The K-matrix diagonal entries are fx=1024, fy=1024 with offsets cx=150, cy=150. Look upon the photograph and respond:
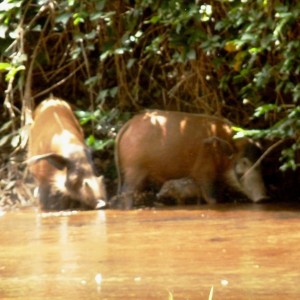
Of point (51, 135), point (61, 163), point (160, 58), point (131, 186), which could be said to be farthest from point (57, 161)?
point (160, 58)

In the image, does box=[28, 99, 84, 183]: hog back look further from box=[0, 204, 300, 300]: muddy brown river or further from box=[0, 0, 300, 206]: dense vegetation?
box=[0, 204, 300, 300]: muddy brown river

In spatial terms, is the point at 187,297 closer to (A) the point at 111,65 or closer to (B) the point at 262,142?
(B) the point at 262,142

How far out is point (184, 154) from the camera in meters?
6.21

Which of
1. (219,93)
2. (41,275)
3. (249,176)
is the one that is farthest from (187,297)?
(219,93)

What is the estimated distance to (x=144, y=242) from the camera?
405cm

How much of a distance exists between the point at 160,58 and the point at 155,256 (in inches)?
132

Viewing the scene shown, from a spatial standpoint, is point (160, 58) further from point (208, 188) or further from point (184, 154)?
point (208, 188)

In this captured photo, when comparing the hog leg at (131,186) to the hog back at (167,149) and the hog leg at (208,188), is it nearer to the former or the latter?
the hog back at (167,149)

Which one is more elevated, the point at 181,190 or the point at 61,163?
the point at 61,163

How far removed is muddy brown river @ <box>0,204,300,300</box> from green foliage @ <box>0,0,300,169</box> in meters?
0.83

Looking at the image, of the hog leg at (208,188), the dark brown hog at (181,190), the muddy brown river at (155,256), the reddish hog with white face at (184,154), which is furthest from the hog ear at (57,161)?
the muddy brown river at (155,256)

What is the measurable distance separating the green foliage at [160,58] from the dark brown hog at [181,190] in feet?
1.64

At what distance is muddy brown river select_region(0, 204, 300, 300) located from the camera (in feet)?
9.85

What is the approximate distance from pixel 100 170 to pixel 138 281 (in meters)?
3.76
